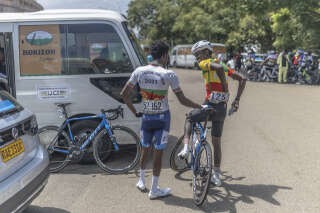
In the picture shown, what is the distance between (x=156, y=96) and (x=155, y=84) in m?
0.15

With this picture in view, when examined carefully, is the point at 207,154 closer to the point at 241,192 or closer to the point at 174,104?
the point at 241,192

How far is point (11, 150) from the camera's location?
3.30m

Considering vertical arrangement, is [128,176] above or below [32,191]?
below

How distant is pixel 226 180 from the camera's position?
4.88 meters

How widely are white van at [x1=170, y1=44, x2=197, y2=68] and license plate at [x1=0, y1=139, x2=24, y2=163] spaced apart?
29725 millimetres

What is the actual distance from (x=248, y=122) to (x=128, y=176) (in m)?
4.42

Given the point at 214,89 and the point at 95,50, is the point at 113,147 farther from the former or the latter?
the point at 214,89

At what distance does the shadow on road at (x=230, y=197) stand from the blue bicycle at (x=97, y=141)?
1.20 meters

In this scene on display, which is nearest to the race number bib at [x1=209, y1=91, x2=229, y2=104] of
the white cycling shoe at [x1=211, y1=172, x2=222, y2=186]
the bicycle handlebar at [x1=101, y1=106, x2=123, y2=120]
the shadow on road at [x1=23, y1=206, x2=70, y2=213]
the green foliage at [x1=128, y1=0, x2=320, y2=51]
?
the white cycling shoe at [x1=211, y1=172, x2=222, y2=186]

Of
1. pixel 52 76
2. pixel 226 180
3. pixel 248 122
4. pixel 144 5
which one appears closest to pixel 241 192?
pixel 226 180

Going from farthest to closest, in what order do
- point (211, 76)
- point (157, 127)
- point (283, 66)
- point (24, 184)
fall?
point (283, 66) < point (211, 76) < point (157, 127) < point (24, 184)

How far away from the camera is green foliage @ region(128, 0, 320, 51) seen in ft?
58.5

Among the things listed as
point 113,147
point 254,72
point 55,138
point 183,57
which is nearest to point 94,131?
point 113,147

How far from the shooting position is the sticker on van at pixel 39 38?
5.39 m
